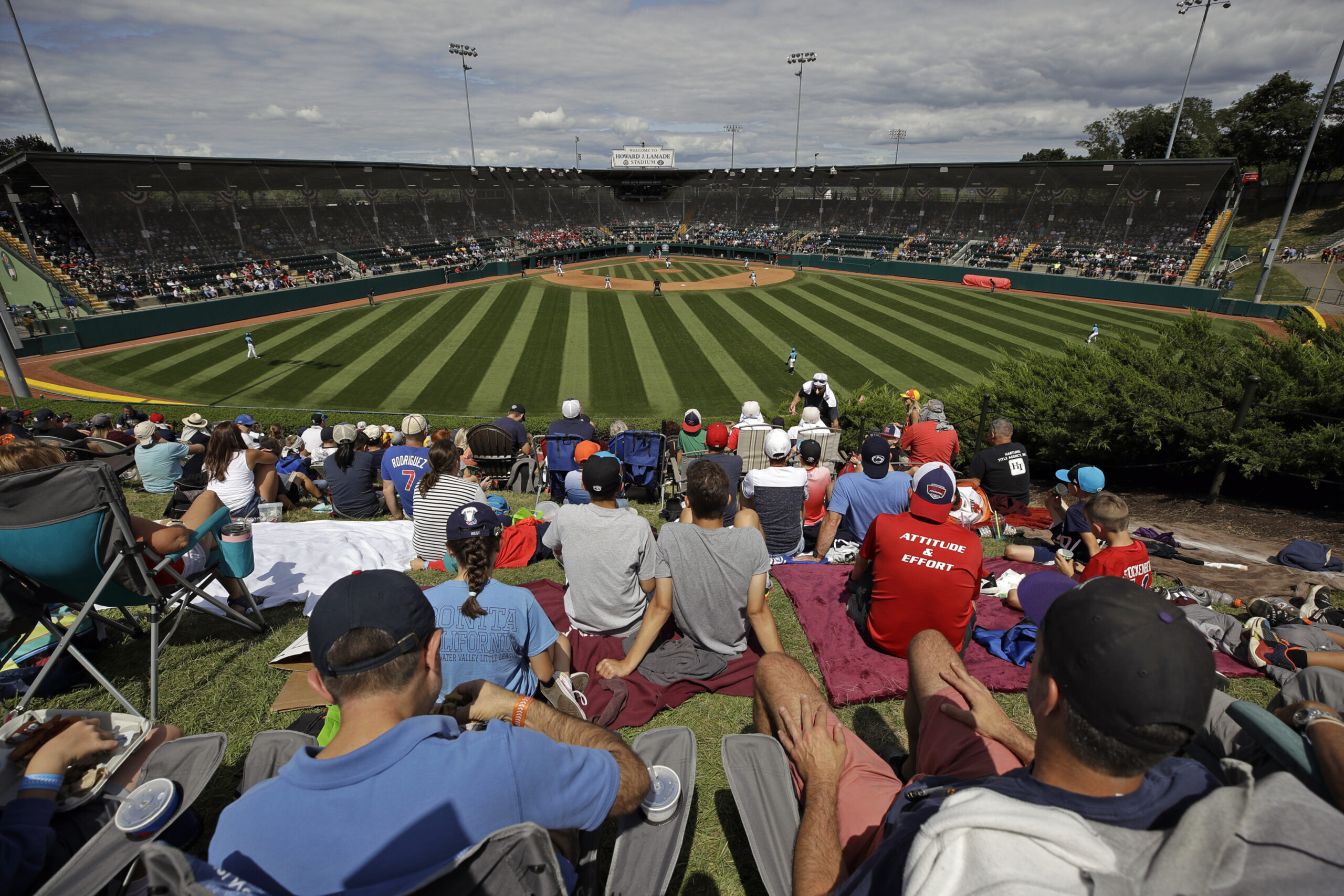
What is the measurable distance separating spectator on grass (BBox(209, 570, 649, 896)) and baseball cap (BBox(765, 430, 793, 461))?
4.09 meters

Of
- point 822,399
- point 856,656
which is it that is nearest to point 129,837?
→ point 856,656

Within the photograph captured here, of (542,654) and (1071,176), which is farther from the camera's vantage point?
(1071,176)

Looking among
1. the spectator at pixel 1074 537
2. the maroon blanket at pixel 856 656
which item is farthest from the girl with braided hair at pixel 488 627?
the spectator at pixel 1074 537

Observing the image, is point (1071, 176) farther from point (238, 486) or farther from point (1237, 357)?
point (238, 486)

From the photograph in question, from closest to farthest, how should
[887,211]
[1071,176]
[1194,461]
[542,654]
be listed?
[542,654] → [1194,461] → [1071,176] → [887,211]

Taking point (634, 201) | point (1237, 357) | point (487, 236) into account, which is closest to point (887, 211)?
point (634, 201)

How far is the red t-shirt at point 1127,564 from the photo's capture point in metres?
4.28

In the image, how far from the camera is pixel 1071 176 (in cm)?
4494

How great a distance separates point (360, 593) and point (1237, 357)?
1269cm

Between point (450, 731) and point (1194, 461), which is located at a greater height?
point (450, 731)

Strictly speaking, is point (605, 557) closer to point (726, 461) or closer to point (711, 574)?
point (711, 574)

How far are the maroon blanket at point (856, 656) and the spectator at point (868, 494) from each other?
2.43ft

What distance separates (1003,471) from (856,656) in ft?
17.3

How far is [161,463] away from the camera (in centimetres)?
796
